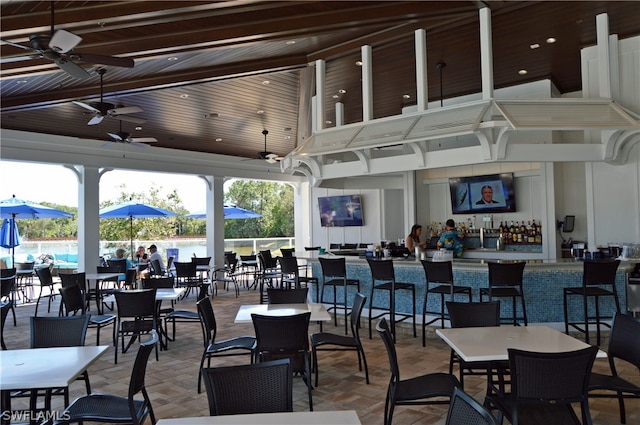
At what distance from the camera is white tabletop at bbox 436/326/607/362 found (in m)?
2.75

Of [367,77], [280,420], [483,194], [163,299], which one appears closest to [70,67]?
[163,299]

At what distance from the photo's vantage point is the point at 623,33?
6188 mm

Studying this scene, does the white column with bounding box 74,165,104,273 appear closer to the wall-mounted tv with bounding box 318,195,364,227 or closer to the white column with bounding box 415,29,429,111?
the wall-mounted tv with bounding box 318,195,364,227

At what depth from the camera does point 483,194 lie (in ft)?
30.2

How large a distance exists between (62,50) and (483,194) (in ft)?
25.1

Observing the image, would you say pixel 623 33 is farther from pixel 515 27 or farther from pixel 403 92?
pixel 403 92

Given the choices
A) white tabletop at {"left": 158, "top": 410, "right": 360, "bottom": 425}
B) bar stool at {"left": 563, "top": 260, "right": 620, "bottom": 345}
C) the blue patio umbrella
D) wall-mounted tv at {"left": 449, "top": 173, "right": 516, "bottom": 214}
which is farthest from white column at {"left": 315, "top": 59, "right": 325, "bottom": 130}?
the blue patio umbrella

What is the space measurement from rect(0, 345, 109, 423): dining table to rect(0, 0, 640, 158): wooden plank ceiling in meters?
2.99

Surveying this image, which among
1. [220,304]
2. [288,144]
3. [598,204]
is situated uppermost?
[288,144]

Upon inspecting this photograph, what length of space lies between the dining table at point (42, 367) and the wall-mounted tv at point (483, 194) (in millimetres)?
7805

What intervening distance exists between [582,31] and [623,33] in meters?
0.79

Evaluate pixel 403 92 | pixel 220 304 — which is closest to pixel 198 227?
pixel 220 304

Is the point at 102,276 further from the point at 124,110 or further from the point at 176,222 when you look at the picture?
the point at 176,222

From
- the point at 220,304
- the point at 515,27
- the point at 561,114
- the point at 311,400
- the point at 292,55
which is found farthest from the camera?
the point at 220,304
